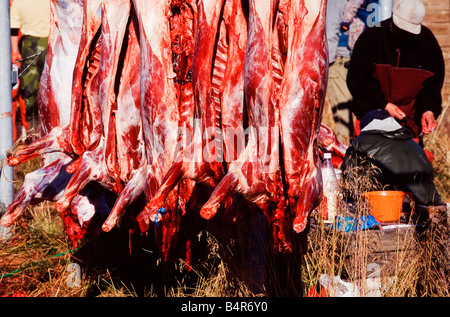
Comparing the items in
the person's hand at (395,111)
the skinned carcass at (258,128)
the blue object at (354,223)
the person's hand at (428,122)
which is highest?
the skinned carcass at (258,128)

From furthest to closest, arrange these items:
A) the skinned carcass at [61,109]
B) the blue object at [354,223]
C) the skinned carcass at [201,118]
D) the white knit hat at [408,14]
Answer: the white knit hat at [408,14], the blue object at [354,223], the skinned carcass at [61,109], the skinned carcass at [201,118]

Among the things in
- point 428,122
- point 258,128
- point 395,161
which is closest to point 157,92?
point 258,128

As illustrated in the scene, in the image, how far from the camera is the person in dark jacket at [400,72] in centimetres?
565

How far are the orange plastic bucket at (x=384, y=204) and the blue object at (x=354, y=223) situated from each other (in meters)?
0.11

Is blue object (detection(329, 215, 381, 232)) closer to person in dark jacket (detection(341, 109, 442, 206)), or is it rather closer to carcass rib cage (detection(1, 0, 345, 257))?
person in dark jacket (detection(341, 109, 442, 206))

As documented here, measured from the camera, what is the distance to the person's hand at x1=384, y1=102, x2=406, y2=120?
18.0 ft

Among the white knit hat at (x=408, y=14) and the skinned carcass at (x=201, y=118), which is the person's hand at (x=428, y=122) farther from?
the skinned carcass at (x=201, y=118)

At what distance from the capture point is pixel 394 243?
3.75m

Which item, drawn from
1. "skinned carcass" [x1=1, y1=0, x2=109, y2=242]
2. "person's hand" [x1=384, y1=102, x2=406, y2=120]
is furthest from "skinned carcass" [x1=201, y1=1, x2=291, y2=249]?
"person's hand" [x1=384, y1=102, x2=406, y2=120]

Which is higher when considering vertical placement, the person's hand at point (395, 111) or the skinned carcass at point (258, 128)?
the skinned carcass at point (258, 128)

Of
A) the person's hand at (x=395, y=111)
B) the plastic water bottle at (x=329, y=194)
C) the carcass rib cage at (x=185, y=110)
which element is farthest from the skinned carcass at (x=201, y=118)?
the person's hand at (x=395, y=111)

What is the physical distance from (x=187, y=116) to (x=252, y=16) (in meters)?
0.60

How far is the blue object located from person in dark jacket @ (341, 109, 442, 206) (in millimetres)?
422
